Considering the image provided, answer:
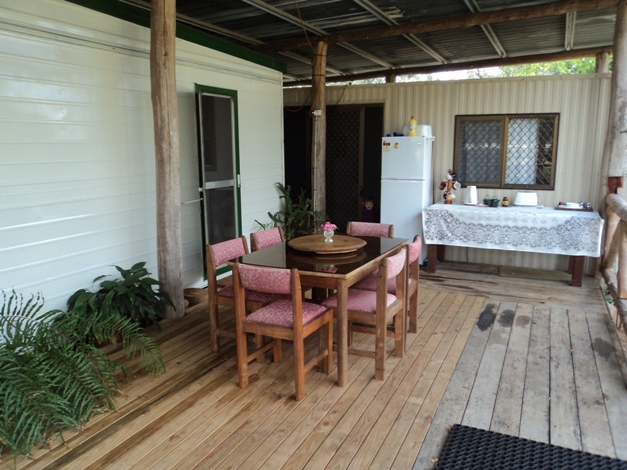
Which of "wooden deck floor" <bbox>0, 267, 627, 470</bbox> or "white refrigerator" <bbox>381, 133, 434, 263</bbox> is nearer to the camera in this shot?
"wooden deck floor" <bbox>0, 267, 627, 470</bbox>

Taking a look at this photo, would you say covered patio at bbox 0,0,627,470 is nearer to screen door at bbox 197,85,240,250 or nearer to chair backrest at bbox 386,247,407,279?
screen door at bbox 197,85,240,250

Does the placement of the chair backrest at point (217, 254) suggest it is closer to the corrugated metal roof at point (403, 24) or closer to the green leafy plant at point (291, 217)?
the green leafy plant at point (291, 217)

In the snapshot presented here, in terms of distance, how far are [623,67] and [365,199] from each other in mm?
3675

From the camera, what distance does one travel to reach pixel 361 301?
3441mm

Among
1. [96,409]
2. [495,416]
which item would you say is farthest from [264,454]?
[495,416]

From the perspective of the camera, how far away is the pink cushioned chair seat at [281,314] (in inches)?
122

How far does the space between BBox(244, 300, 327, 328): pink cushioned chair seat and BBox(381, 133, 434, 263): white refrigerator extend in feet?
11.5

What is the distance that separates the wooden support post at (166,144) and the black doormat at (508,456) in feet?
9.39

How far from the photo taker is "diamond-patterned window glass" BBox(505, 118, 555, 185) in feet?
20.7

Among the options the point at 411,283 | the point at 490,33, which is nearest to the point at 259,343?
the point at 411,283

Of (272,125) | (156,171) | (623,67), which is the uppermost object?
(623,67)

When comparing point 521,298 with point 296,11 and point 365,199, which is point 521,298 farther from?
point 296,11

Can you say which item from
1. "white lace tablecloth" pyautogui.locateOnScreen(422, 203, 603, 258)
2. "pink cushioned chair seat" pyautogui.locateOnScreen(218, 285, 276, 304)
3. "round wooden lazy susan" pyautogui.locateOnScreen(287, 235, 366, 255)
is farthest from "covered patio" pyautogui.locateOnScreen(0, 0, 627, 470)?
"round wooden lazy susan" pyautogui.locateOnScreen(287, 235, 366, 255)

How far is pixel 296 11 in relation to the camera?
567 cm
